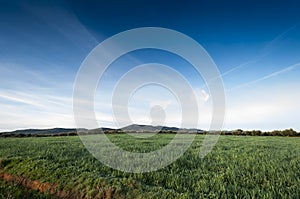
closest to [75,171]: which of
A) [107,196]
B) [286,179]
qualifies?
[107,196]

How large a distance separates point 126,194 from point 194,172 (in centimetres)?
421

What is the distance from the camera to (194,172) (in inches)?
449

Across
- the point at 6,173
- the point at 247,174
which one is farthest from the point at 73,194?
the point at 247,174

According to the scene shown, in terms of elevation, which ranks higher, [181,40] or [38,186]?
[181,40]

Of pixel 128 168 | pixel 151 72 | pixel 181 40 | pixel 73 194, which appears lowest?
pixel 73 194

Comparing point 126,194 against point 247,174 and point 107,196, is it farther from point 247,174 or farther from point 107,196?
point 247,174

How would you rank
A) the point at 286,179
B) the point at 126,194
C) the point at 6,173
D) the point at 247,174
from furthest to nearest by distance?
1. the point at 6,173
2. the point at 247,174
3. the point at 286,179
4. the point at 126,194

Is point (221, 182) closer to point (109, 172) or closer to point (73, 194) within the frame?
point (109, 172)

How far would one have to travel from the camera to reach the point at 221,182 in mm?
9531

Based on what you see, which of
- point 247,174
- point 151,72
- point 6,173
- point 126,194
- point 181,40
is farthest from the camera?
point 151,72

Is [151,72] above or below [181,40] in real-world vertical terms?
below

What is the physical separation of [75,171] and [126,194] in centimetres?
393

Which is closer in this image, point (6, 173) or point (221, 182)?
point (221, 182)

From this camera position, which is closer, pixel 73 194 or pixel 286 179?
pixel 73 194
